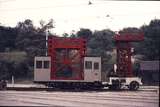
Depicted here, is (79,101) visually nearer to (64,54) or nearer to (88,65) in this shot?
(88,65)

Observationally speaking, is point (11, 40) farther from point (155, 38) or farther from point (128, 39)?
point (128, 39)

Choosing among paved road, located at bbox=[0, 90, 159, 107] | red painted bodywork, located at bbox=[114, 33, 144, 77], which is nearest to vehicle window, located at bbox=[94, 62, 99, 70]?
red painted bodywork, located at bbox=[114, 33, 144, 77]

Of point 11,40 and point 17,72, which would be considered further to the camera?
point 11,40

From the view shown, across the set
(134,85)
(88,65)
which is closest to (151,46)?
(88,65)

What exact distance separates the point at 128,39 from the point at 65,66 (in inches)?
242

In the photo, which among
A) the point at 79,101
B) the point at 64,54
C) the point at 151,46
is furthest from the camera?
the point at 151,46

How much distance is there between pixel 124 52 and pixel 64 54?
5258mm

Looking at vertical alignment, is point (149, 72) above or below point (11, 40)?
below

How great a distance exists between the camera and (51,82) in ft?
136

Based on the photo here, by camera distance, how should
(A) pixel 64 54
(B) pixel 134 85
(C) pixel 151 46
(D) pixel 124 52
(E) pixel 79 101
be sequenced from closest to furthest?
(E) pixel 79 101 → (B) pixel 134 85 → (D) pixel 124 52 → (A) pixel 64 54 → (C) pixel 151 46

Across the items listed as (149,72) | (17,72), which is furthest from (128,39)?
(17,72)

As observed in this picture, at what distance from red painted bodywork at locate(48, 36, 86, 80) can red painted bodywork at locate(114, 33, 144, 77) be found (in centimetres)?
306

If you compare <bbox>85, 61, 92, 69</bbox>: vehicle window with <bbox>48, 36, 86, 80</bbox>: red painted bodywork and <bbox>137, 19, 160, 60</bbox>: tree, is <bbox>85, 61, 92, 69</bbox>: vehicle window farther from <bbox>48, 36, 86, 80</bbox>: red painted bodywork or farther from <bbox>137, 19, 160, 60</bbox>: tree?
<bbox>137, 19, 160, 60</bbox>: tree

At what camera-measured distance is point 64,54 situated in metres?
42.8
